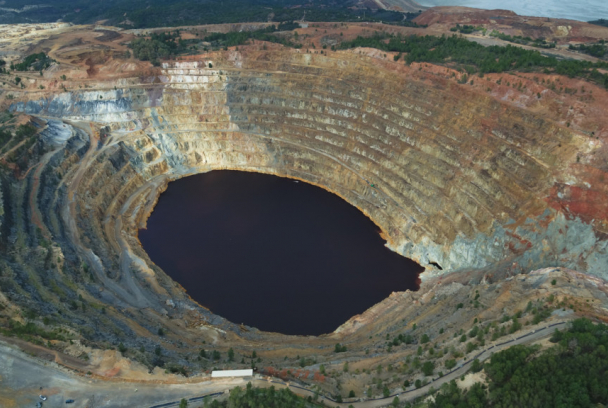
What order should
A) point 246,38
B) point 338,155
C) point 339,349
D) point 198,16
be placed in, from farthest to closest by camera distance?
1. point 198,16
2. point 246,38
3. point 338,155
4. point 339,349

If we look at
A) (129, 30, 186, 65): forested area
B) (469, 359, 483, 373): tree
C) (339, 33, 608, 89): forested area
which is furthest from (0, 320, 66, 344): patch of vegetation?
(339, 33, 608, 89): forested area

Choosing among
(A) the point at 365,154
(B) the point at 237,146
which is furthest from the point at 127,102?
(A) the point at 365,154

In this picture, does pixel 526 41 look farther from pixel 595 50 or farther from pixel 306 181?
pixel 306 181

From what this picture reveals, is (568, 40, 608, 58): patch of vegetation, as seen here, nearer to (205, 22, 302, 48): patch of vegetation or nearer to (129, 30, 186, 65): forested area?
(205, 22, 302, 48): patch of vegetation

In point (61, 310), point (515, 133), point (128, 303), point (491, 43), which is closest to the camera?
point (61, 310)

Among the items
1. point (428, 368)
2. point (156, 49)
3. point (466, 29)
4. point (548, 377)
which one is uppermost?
point (466, 29)

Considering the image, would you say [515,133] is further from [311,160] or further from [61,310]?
[61,310]

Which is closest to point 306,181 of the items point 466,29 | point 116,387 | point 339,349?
point 339,349
